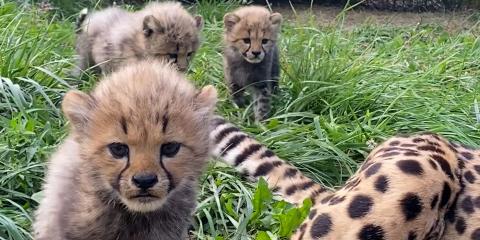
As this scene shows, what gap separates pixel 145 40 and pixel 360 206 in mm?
2414

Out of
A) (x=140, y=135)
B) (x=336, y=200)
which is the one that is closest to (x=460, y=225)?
(x=336, y=200)

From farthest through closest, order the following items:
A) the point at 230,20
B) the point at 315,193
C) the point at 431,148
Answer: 1. the point at 230,20
2. the point at 315,193
3. the point at 431,148

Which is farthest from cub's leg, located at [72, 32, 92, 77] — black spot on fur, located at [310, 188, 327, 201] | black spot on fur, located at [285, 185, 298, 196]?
black spot on fur, located at [310, 188, 327, 201]

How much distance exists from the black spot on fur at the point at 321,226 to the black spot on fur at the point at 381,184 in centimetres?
18

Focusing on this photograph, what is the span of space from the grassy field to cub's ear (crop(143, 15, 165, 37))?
0.35m

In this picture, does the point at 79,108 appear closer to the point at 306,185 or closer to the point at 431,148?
the point at 431,148

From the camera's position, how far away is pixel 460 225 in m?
2.83

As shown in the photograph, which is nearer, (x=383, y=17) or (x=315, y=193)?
(x=315, y=193)

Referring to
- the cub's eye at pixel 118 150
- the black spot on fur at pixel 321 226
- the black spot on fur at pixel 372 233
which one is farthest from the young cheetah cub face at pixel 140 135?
the black spot on fur at pixel 372 233

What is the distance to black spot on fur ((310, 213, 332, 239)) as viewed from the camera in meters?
2.74

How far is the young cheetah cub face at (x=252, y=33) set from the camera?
5.49 metres

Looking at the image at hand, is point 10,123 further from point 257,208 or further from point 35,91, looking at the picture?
point 257,208

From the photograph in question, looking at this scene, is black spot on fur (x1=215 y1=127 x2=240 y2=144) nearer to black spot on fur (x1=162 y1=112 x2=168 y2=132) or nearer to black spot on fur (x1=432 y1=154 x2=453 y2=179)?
black spot on fur (x1=432 y1=154 x2=453 y2=179)

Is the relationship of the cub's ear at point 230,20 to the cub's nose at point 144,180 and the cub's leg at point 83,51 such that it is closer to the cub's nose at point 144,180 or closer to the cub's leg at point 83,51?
the cub's leg at point 83,51
